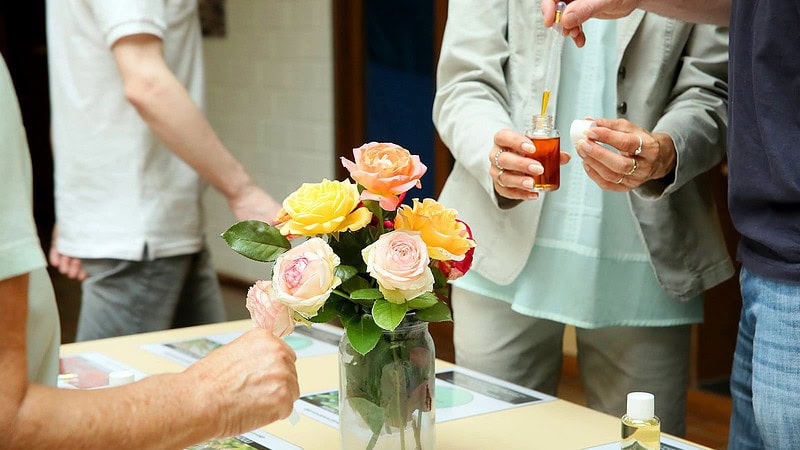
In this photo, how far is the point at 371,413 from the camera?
1.30 m

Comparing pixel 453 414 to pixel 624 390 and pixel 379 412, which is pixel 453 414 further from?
pixel 624 390

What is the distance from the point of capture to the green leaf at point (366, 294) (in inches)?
49.2

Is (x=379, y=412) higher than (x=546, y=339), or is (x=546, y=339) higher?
(x=379, y=412)

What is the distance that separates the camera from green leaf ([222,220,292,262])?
1.32 meters

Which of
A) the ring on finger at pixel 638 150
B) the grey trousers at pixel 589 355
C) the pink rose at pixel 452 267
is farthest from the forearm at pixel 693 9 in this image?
the pink rose at pixel 452 267

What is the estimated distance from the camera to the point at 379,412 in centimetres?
130

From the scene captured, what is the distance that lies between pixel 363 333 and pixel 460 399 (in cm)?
50

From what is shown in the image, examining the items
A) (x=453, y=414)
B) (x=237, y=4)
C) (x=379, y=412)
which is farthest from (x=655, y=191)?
(x=237, y=4)

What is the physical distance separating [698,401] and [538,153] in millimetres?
2721

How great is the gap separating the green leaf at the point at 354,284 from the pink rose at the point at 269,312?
0.26 feet

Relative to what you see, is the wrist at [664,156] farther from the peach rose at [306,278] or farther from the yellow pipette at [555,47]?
the peach rose at [306,278]

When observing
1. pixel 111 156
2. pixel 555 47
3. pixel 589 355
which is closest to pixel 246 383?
pixel 555 47

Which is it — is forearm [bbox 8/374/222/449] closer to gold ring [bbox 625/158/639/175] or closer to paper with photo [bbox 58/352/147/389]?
paper with photo [bbox 58/352/147/389]

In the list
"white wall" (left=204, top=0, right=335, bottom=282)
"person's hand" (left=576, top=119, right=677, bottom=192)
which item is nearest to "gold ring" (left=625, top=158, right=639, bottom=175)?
"person's hand" (left=576, top=119, right=677, bottom=192)
